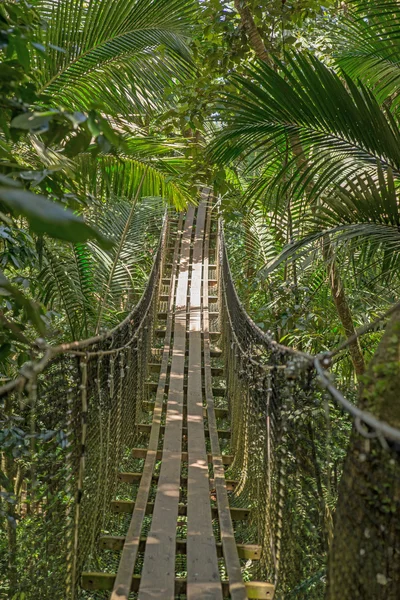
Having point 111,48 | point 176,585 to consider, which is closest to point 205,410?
point 176,585

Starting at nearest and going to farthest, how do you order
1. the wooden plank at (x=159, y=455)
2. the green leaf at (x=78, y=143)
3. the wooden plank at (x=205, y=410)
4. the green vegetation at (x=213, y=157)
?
the green leaf at (x=78, y=143), the green vegetation at (x=213, y=157), the wooden plank at (x=159, y=455), the wooden plank at (x=205, y=410)

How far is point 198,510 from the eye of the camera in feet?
8.44

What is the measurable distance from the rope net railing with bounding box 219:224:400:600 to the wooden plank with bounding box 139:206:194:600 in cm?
35

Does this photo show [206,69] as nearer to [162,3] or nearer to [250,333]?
[162,3]

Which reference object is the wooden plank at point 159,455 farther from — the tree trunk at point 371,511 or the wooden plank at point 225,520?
the tree trunk at point 371,511

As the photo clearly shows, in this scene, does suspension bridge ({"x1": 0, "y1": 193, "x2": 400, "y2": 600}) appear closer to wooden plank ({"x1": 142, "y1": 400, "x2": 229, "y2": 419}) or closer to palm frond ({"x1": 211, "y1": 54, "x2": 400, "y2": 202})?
wooden plank ({"x1": 142, "y1": 400, "x2": 229, "y2": 419})

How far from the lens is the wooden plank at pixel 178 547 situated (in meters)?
2.31

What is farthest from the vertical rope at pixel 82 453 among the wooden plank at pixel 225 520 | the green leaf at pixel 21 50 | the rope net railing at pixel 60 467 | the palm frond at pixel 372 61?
the palm frond at pixel 372 61

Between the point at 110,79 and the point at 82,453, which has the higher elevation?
the point at 110,79

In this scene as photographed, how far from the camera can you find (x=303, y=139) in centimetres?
233

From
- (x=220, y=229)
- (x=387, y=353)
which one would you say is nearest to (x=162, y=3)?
(x=387, y=353)

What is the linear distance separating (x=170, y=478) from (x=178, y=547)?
22.9 inches

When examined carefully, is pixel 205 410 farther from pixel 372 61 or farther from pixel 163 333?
pixel 372 61

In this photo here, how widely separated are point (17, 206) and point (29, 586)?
1809 mm
